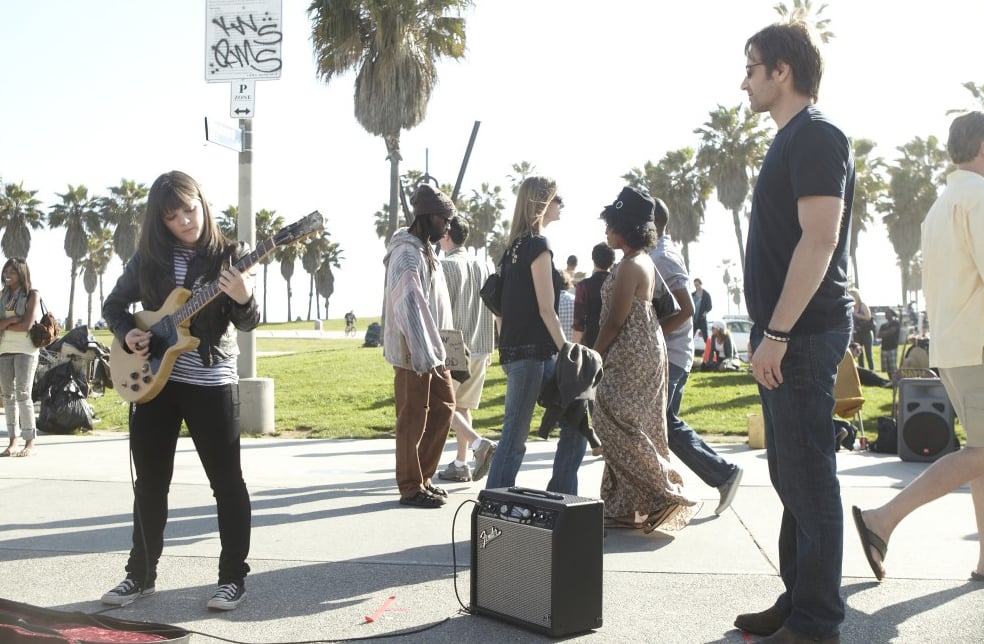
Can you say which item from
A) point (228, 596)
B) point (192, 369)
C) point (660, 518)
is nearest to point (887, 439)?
point (660, 518)

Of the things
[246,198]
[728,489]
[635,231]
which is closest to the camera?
[635,231]

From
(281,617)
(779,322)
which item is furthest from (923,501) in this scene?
(281,617)

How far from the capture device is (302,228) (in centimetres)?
407

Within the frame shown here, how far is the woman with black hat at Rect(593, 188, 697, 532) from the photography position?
4.98m

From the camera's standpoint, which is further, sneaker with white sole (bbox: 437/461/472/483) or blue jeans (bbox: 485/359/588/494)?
sneaker with white sole (bbox: 437/461/472/483)

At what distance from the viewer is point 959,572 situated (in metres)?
4.40

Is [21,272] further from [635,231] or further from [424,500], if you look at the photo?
[635,231]

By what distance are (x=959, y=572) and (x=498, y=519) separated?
2298 mm

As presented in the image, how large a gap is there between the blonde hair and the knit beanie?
687mm

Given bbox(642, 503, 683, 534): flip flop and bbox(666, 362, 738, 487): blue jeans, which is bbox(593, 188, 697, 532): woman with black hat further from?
bbox(666, 362, 738, 487): blue jeans

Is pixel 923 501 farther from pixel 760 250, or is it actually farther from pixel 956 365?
pixel 760 250

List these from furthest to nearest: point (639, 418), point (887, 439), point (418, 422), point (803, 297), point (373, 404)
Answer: point (373, 404), point (887, 439), point (418, 422), point (639, 418), point (803, 297)

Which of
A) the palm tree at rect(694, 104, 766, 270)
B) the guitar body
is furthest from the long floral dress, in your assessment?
the palm tree at rect(694, 104, 766, 270)

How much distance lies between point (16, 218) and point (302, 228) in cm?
7453
